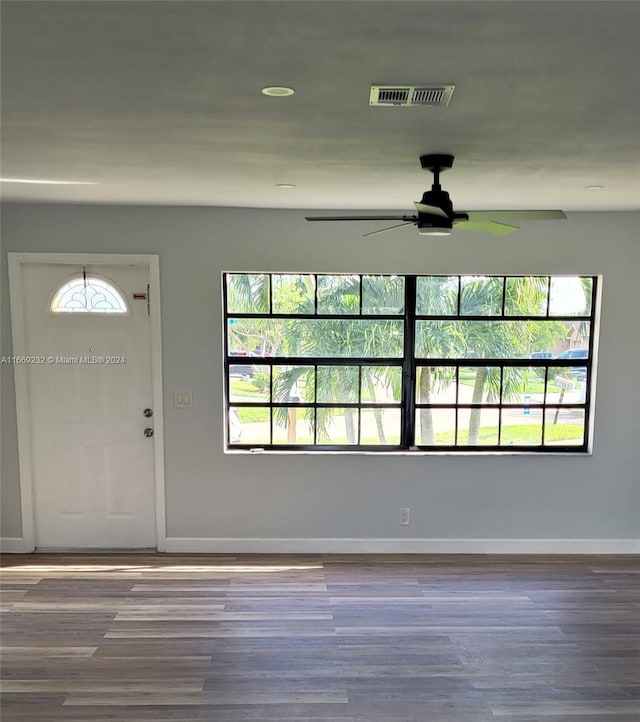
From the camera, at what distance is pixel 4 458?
13.4 feet

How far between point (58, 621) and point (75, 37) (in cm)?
312

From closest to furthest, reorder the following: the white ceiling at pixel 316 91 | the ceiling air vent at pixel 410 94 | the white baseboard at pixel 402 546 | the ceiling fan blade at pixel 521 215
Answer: the white ceiling at pixel 316 91 < the ceiling air vent at pixel 410 94 < the ceiling fan blade at pixel 521 215 < the white baseboard at pixel 402 546

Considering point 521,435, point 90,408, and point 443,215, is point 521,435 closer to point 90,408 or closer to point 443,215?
point 443,215

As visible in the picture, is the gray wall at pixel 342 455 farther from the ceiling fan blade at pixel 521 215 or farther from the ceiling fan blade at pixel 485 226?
the ceiling fan blade at pixel 521 215

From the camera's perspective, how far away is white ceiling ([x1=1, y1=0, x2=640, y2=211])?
1.26 metres

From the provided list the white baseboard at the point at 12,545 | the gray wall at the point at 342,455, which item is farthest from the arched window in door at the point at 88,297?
the white baseboard at the point at 12,545

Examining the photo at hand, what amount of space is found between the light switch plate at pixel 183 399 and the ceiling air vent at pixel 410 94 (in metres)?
2.77

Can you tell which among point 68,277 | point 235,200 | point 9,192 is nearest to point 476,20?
point 235,200

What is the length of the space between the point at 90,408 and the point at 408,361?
7.70ft

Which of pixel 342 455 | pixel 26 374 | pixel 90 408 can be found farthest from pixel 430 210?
pixel 26 374

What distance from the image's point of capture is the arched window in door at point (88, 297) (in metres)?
4.03

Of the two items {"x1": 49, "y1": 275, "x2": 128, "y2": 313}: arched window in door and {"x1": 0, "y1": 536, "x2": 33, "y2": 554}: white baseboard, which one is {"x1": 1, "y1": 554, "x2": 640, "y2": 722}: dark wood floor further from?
{"x1": 49, "y1": 275, "x2": 128, "y2": 313}: arched window in door

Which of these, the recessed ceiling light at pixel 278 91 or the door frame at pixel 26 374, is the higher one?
the recessed ceiling light at pixel 278 91

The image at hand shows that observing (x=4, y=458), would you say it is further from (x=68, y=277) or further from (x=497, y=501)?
(x=497, y=501)
